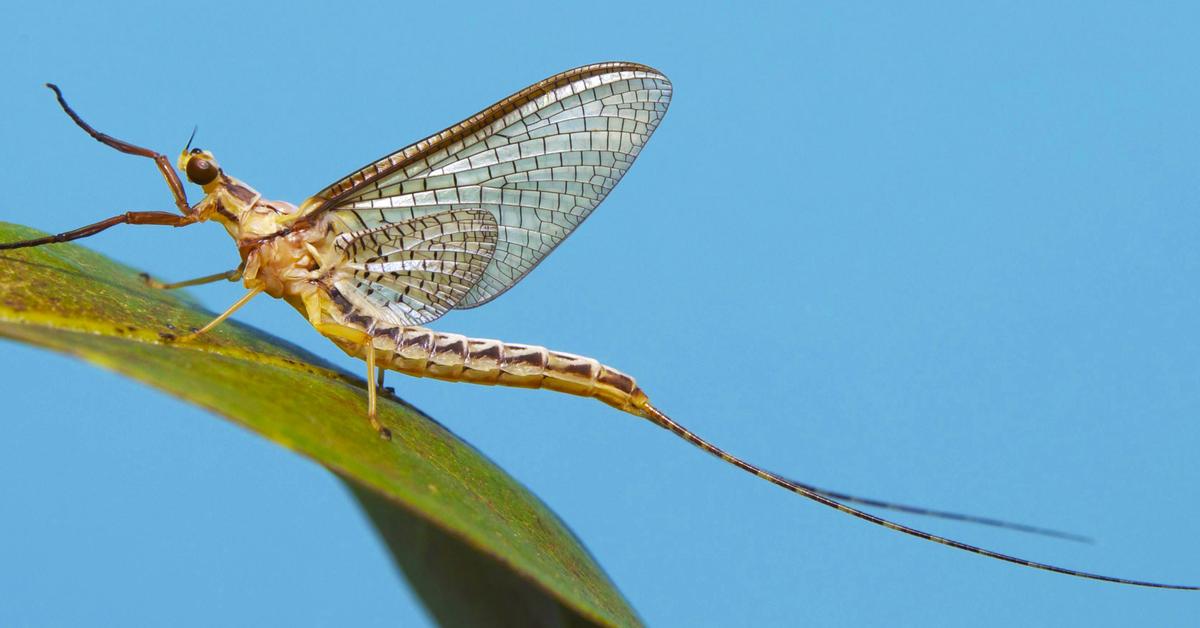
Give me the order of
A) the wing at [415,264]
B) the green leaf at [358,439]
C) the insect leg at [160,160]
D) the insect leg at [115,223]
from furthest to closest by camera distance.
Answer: the wing at [415,264] → the insect leg at [160,160] → the insect leg at [115,223] → the green leaf at [358,439]

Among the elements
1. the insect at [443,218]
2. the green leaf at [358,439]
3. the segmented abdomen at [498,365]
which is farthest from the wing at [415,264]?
the green leaf at [358,439]

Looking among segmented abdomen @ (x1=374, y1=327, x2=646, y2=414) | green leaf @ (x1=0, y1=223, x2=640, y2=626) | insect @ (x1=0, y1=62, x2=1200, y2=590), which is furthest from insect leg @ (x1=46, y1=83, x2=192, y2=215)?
segmented abdomen @ (x1=374, y1=327, x2=646, y2=414)

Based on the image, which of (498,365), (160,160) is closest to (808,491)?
(498,365)

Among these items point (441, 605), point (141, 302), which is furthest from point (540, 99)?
point (441, 605)

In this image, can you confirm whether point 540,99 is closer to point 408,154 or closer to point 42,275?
point 408,154

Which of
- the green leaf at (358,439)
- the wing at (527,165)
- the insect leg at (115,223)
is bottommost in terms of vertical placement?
the green leaf at (358,439)

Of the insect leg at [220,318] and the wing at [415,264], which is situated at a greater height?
the wing at [415,264]

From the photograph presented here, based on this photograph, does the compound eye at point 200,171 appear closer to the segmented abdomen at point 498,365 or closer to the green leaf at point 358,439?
the green leaf at point 358,439
